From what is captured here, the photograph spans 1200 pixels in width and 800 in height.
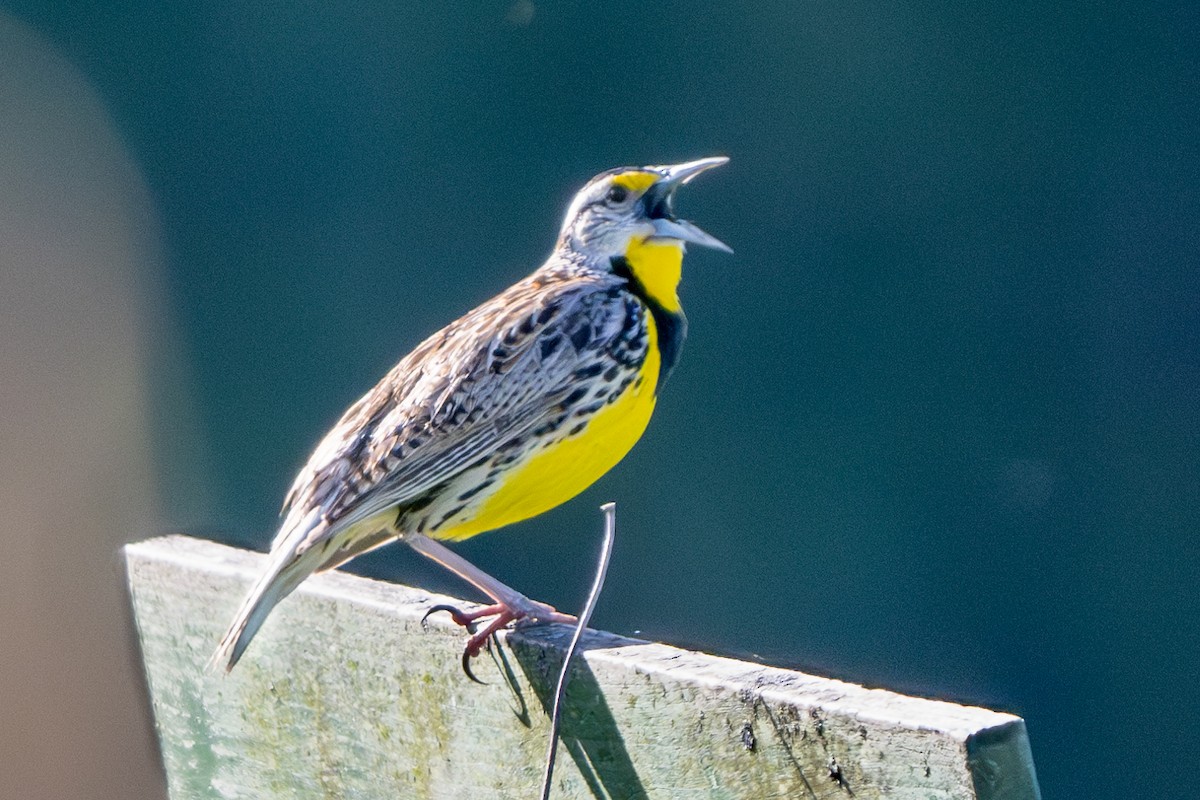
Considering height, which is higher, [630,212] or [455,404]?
[630,212]

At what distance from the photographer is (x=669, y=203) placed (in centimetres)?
253

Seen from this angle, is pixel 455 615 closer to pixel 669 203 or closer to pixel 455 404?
pixel 455 404

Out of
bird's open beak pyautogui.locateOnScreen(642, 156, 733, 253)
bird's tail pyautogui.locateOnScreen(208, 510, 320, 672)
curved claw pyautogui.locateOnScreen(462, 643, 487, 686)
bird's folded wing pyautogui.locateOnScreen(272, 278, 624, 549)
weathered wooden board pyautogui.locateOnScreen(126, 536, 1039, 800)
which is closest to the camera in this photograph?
weathered wooden board pyautogui.locateOnScreen(126, 536, 1039, 800)

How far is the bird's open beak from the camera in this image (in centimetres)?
241

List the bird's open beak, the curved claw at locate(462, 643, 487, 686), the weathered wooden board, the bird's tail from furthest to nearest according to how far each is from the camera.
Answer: the bird's open beak, the bird's tail, the curved claw at locate(462, 643, 487, 686), the weathered wooden board

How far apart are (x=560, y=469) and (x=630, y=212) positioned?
18.0 inches

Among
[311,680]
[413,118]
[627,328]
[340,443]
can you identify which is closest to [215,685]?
[311,680]

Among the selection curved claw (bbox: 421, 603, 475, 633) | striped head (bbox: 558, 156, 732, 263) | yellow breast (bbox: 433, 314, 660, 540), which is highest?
striped head (bbox: 558, 156, 732, 263)

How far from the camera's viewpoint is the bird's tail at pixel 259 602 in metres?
1.66

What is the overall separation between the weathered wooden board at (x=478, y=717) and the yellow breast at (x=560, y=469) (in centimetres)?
42

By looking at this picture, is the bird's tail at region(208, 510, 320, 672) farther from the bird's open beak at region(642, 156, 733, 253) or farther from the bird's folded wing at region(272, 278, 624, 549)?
the bird's open beak at region(642, 156, 733, 253)

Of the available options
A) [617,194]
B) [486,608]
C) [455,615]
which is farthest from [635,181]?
[455,615]

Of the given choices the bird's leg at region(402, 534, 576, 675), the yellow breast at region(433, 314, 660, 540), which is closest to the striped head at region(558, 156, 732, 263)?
the yellow breast at region(433, 314, 660, 540)

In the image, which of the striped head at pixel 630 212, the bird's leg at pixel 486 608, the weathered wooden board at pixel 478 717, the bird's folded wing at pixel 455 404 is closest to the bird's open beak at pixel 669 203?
the striped head at pixel 630 212
